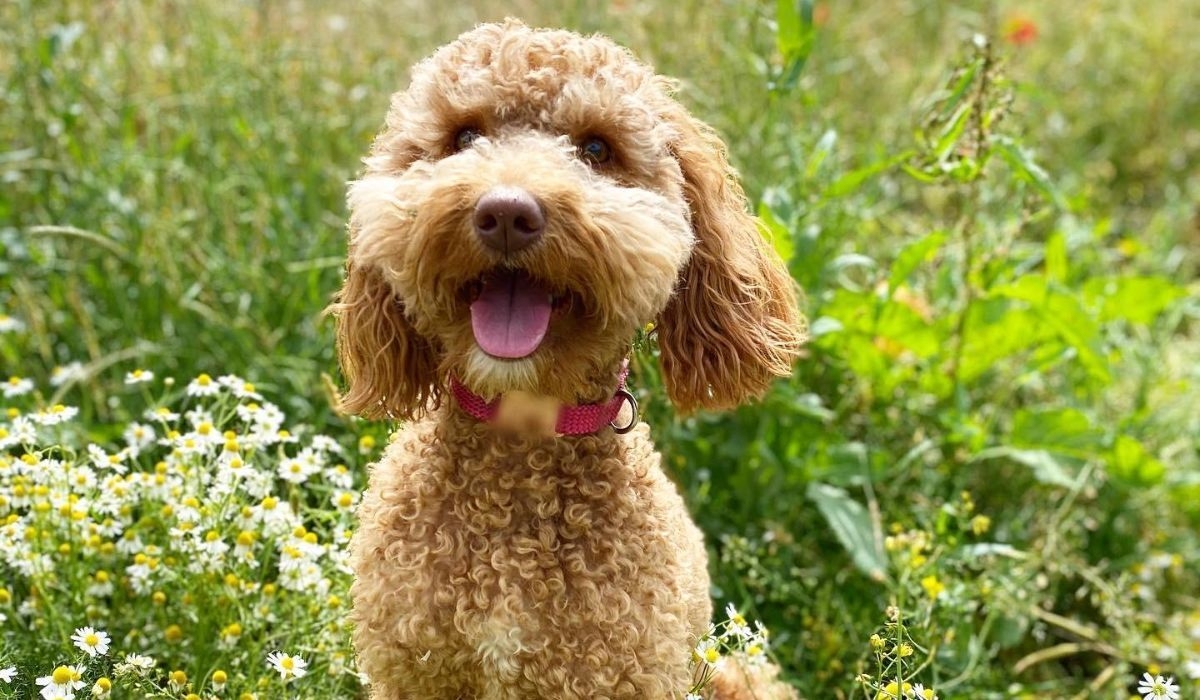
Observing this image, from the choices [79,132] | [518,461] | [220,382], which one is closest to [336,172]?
[79,132]

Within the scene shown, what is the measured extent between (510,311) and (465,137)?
33 cm

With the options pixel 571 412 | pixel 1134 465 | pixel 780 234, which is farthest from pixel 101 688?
pixel 1134 465

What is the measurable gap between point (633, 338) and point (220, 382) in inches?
42.6

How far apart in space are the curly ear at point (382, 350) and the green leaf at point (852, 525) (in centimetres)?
139

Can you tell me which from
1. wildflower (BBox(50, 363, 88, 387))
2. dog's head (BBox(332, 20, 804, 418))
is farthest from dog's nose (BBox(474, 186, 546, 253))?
wildflower (BBox(50, 363, 88, 387))

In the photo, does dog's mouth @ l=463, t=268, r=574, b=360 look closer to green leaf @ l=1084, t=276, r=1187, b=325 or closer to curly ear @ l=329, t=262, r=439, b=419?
curly ear @ l=329, t=262, r=439, b=419

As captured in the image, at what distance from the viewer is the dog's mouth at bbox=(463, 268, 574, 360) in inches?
71.1

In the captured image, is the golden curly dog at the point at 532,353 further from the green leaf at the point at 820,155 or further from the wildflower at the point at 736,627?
the green leaf at the point at 820,155

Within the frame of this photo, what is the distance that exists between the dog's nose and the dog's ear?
432 millimetres

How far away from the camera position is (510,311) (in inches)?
72.1

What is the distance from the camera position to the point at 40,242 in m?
3.68

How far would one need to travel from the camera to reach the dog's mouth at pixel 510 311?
180 cm

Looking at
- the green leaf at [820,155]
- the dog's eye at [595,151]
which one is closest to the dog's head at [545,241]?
the dog's eye at [595,151]

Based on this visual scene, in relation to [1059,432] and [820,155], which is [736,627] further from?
[1059,432]
